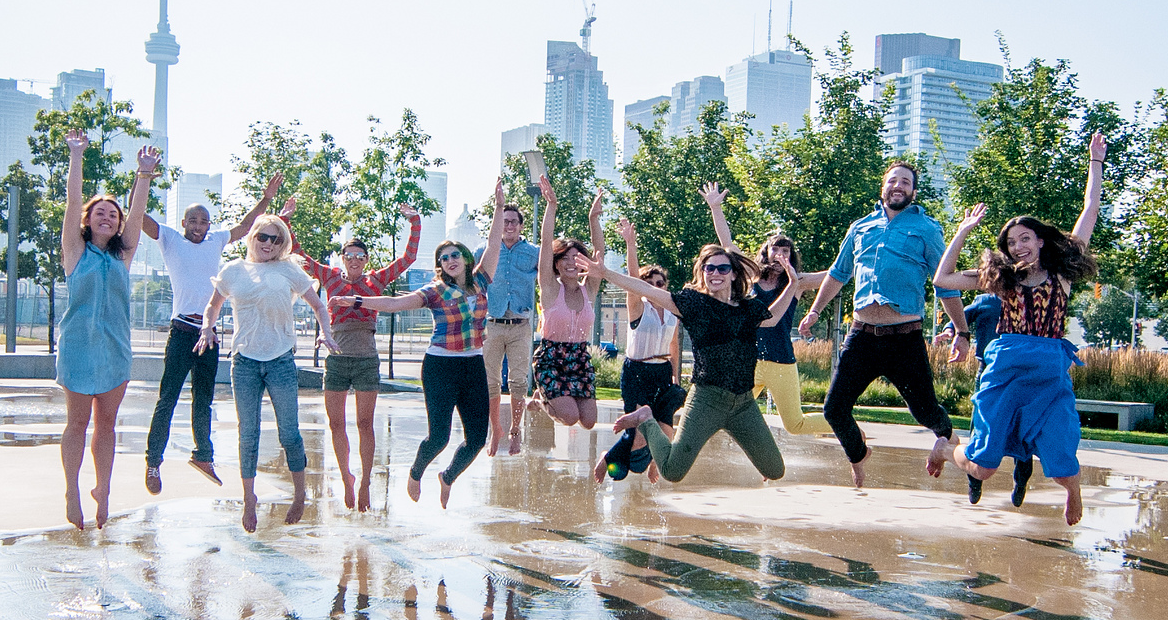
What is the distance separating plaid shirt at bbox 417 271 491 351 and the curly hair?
5.01 feet

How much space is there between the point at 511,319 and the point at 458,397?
1.42m

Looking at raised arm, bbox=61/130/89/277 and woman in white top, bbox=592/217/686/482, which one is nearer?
raised arm, bbox=61/130/89/277

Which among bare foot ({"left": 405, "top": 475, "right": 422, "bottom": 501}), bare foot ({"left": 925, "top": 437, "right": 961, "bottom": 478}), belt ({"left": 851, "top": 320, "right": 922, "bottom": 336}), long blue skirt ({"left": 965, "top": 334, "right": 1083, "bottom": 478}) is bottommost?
bare foot ({"left": 405, "top": 475, "right": 422, "bottom": 501})

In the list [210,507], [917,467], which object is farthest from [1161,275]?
[210,507]

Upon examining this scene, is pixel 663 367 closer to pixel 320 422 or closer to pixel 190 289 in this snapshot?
pixel 190 289

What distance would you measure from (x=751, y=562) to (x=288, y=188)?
21653 mm

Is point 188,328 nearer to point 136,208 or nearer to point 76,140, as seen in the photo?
point 136,208

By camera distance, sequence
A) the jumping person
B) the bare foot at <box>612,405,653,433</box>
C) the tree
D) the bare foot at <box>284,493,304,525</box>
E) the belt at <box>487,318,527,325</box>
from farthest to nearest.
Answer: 1. the tree
2. the belt at <box>487,318,527,325</box>
3. the jumping person
4. the bare foot at <box>612,405,653,433</box>
5. the bare foot at <box>284,493,304,525</box>

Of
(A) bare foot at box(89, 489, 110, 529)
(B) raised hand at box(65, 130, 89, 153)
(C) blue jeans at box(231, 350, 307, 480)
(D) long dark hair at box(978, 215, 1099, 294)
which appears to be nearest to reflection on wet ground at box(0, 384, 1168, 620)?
(A) bare foot at box(89, 489, 110, 529)

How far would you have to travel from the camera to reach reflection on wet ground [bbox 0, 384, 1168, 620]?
5.54m

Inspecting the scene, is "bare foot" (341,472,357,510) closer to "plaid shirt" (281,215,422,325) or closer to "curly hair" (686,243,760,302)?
"plaid shirt" (281,215,422,325)

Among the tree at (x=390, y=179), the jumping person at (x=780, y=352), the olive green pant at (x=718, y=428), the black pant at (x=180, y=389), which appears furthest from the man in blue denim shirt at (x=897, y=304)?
the tree at (x=390, y=179)

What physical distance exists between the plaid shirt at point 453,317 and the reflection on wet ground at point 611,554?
1.34 metres

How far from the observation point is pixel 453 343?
7043mm
